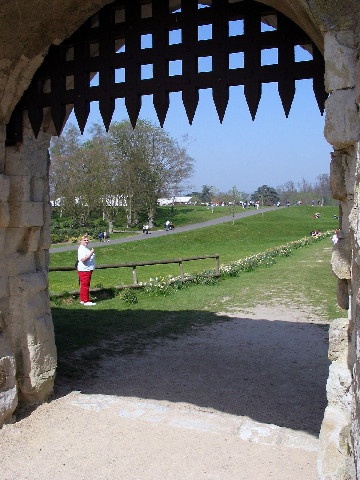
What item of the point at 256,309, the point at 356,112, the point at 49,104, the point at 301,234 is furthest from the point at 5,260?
the point at 301,234

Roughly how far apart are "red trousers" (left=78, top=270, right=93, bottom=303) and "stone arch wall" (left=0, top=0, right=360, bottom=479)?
15.1 feet

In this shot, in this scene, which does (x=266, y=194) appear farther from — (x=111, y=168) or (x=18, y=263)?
(x=18, y=263)

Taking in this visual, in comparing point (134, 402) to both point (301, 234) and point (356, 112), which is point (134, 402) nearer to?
point (356, 112)

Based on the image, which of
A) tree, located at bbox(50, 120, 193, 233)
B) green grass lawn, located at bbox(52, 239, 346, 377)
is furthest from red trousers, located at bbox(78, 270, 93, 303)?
tree, located at bbox(50, 120, 193, 233)

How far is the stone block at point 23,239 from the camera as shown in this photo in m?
4.54

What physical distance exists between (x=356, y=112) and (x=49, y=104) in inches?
115

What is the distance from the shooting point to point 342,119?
2.53m

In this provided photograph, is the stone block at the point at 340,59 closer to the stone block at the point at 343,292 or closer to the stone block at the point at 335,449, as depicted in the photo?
the stone block at the point at 343,292

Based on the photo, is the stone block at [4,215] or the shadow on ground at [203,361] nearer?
the stone block at [4,215]

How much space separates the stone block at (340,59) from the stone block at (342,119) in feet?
0.16

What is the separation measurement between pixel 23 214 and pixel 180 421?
7.81ft

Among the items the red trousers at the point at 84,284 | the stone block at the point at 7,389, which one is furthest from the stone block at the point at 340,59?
the red trousers at the point at 84,284

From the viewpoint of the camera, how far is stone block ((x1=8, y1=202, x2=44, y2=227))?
4.52 m

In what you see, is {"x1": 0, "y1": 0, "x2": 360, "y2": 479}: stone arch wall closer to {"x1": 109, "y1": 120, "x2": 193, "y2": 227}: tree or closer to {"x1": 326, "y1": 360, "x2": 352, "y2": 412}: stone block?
{"x1": 326, "y1": 360, "x2": 352, "y2": 412}: stone block
